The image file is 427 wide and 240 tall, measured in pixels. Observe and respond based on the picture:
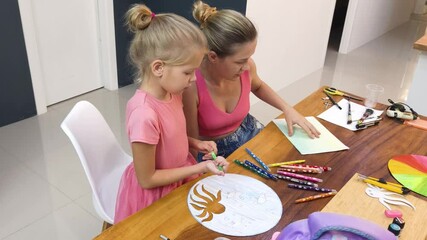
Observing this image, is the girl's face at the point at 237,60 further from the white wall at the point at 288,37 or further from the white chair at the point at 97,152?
the white wall at the point at 288,37

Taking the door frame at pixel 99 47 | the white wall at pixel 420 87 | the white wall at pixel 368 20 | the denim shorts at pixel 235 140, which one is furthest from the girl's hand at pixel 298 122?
the white wall at pixel 368 20

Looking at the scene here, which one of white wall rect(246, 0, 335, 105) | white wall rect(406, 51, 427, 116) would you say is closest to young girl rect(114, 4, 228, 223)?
white wall rect(406, 51, 427, 116)

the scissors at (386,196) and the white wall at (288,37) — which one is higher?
the scissors at (386,196)

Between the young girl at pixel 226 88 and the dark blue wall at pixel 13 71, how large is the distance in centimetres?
163

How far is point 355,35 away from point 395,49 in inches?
22.7

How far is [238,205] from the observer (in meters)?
0.89

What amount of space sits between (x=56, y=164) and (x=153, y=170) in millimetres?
1390

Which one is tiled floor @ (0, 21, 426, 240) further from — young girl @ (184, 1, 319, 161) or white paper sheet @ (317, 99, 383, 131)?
white paper sheet @ (317, 99, 383, 131)

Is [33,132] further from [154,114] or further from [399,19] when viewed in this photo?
[399,19]

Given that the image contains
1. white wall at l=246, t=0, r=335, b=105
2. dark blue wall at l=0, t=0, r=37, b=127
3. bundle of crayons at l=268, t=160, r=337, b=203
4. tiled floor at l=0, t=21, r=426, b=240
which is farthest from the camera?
white wall at l=246, t=0, r=335, b=105

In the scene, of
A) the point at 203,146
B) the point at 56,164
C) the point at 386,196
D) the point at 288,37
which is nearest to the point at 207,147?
the point at 203,146

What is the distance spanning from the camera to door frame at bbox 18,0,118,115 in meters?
2.43

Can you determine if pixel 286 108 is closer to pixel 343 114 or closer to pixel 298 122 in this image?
pixel 298 122

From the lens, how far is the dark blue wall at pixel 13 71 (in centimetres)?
234
